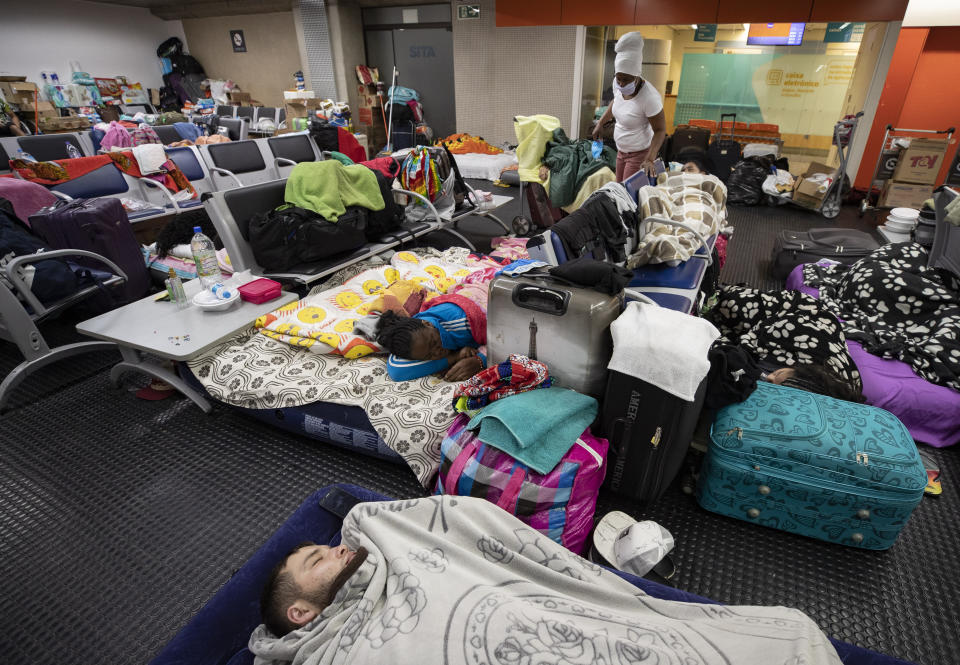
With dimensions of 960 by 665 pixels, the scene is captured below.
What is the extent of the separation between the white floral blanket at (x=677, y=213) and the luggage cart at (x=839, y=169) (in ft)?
9.17

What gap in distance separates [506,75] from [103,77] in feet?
25.3

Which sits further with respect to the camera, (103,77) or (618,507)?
(103,77)

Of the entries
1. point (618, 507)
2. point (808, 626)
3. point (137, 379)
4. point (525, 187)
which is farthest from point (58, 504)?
point (525, 187)

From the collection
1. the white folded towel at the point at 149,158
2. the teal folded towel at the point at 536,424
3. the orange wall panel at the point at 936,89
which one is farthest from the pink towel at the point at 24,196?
the orange wall panel at the point at 936,89

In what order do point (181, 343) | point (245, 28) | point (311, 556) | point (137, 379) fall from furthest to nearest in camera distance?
point (245, 28), point (137, 379), point (181, 343), point (311, 556)

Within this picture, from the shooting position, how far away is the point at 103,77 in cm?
921

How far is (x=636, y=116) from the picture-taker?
12.0ft

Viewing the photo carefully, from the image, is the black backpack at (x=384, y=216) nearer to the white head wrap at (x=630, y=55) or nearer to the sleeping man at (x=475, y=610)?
the white head wrap at (x=630, y=55)

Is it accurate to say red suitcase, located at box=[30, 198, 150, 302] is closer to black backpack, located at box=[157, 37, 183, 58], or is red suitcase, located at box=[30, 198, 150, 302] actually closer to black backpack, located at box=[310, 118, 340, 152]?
black backpack, located at box=[310, 118, 340, 152]

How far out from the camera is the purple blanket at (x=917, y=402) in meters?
1.98

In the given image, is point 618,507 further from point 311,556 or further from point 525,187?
point 525,187

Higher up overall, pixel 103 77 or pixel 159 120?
pixel 103 77

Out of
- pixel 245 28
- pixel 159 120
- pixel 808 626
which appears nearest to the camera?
pixel 808 626

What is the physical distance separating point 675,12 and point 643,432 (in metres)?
6.27
